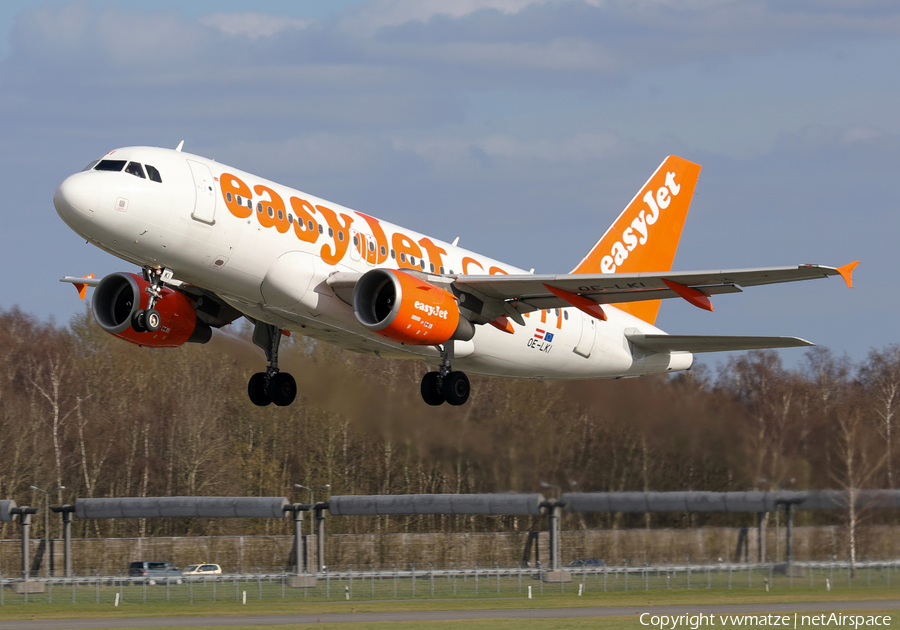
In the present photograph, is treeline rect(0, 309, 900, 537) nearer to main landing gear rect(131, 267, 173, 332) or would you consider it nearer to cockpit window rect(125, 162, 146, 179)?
main landing gear rect(131, 267, 173, 332)

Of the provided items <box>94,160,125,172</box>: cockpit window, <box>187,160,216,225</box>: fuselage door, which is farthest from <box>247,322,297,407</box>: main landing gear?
<box>94,160,125,172</box>: cockpit window

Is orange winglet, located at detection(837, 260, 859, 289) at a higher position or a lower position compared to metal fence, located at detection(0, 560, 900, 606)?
higher

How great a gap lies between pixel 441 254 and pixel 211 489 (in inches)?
1705

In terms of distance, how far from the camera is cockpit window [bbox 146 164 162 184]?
87.8 ft

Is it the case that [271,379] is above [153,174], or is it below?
below

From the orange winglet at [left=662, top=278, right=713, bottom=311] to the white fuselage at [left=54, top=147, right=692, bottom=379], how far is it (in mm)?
6077

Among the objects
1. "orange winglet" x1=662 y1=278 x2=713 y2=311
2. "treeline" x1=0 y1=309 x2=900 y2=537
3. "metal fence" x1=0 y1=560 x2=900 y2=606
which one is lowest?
"metal fence" x1=0 y1=560 x2=900 y2=606

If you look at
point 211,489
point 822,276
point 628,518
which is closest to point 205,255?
point 822,276

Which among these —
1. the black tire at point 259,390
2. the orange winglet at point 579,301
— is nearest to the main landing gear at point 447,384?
the orange winglet at point 579,301

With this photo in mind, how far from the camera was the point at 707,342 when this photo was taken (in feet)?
114

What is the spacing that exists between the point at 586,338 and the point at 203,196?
1350cm

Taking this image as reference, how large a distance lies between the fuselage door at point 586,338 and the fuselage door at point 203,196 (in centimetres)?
1292

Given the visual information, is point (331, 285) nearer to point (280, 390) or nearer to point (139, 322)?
point (139, 322)

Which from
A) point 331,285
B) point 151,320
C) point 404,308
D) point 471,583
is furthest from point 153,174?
point 471,583
